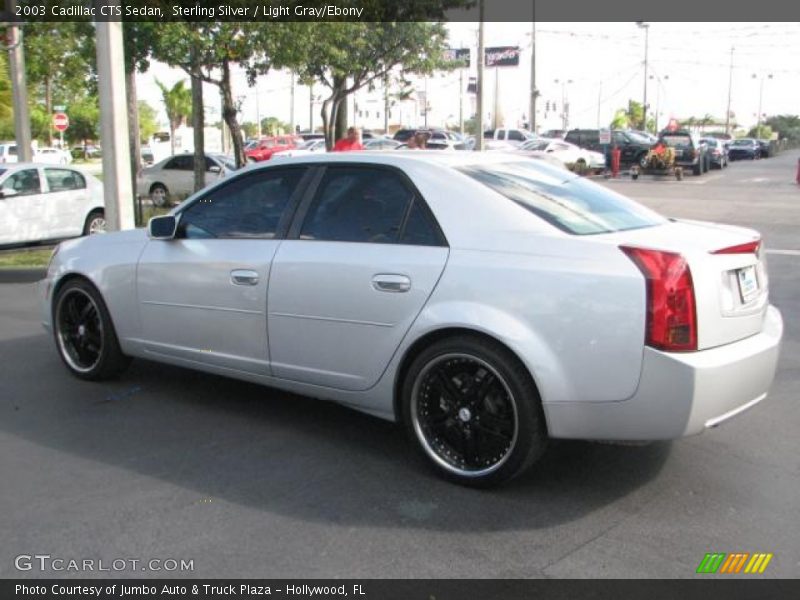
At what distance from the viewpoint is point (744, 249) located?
4.09m

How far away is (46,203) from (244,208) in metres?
9.44

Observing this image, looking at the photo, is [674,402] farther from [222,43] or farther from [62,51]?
[62,51]

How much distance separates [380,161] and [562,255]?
1.31 metres

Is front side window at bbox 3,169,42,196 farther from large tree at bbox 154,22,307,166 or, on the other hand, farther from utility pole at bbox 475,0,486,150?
utility pole at bbox 475,0,486,150

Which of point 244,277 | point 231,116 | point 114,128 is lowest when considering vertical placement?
point 244,277

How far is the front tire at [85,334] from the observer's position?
5.81 meters

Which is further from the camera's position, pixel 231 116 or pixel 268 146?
pixel 268 146

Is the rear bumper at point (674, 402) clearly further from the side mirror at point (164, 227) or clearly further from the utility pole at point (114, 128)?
the utility pole at point (114, 128)

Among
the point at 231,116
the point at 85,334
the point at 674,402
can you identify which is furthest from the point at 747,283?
the point at 231,116

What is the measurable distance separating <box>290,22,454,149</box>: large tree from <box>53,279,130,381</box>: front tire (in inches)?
606

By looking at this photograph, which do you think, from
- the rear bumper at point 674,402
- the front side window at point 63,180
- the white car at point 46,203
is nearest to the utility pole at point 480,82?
the white car at point 46,203

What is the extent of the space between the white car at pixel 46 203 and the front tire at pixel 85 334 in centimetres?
760

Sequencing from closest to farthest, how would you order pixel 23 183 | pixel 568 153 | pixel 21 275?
pixel 21 275, pixel 23 183, pixel 568 153
